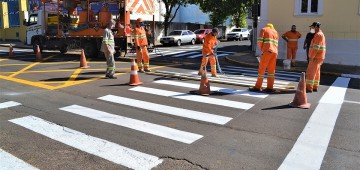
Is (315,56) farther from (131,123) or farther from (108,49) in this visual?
(108,49)

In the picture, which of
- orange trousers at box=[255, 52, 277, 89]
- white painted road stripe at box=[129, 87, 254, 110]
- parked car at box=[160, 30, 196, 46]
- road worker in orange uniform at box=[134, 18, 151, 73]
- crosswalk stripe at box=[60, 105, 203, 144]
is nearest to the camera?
crosswalk stripe at box=[60, 105, 203, 144]

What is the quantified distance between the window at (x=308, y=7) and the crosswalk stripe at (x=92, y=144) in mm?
14209

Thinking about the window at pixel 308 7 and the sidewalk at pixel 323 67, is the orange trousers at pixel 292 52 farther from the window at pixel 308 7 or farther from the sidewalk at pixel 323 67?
the window at pixel 308 7

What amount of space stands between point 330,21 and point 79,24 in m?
12.3

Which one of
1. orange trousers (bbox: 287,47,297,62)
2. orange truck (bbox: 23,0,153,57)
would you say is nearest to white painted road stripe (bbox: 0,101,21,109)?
orange truck (bbox: 23,0,153,57)

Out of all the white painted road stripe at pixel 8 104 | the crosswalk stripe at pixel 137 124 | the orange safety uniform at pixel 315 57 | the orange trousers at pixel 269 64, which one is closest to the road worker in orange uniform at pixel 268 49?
the orange trousers at pixel 269 64

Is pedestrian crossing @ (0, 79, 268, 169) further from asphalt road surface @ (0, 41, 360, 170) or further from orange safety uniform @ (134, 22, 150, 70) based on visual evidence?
orange safety uniform @ (134, 22, 150, 70)

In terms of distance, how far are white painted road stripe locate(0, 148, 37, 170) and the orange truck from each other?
13.2m

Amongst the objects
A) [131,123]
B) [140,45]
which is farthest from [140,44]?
[131,123]

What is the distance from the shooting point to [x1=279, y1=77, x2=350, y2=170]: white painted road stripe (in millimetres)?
4930

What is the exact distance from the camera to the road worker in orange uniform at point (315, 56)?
31.9 ft

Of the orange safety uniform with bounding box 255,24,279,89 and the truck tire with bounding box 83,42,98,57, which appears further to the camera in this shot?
the truck tire with bounding box 83,42,98,57

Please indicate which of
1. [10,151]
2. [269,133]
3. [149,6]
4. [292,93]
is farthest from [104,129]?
[149,6]

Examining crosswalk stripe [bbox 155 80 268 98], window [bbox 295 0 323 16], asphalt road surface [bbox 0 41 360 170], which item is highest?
window [bbox 295 0 323 16]
